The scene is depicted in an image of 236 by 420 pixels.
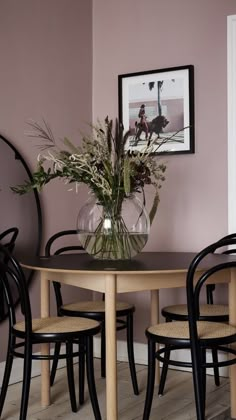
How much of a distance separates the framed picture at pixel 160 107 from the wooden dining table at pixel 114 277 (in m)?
1.06

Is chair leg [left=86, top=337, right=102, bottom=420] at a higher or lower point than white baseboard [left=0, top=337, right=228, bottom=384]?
higher

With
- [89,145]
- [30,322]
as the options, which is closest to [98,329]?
[30,322]

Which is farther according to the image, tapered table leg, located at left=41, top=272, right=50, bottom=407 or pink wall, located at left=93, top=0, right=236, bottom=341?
pink wall, located at left=93, top=0, right=236, bottom=341

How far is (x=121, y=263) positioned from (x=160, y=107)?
1478 millimetres

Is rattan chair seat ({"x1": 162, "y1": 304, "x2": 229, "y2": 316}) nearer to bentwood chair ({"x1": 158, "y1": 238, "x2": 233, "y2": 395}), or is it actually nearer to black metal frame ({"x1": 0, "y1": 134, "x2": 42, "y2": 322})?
bentwood chair ({"x1": 158, "y1": 238, "x2": 233, "y2": 395})

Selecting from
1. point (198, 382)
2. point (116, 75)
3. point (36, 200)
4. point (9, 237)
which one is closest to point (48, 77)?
point (116, 75)

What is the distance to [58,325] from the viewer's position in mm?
2674

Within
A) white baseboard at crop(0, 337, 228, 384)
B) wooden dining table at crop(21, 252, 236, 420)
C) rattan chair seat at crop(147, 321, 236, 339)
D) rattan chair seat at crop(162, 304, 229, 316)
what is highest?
wooden dining table at crop(21, 252, 236, 420)

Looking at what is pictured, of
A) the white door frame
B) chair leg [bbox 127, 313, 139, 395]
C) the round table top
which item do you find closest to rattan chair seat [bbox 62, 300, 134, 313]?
chair leg [bbox 127, 313, 139, 395]

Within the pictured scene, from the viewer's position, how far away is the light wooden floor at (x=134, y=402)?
288 cm

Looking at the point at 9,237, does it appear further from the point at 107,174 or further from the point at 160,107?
the point at 160,107

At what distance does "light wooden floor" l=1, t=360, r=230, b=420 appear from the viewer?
2881 millimetres

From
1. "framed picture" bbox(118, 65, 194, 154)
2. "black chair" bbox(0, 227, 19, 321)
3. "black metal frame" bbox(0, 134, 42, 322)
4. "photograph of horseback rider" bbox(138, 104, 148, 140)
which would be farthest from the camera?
"photograph of horseback rider" bbox(138, 104, 148, 140)

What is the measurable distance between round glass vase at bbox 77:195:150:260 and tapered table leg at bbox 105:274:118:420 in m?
0.30
